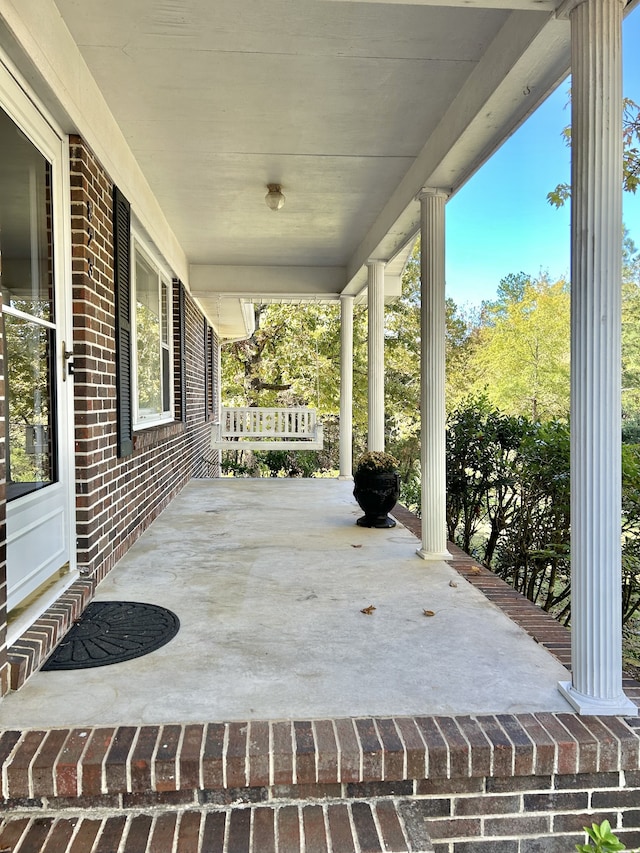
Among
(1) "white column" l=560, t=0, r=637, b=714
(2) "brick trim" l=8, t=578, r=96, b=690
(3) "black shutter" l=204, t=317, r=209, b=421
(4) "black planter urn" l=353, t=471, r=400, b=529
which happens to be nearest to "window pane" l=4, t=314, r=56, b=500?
(2) "brick trim" l=8, t=578, r=96, b=690

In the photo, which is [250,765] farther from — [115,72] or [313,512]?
[313,512]

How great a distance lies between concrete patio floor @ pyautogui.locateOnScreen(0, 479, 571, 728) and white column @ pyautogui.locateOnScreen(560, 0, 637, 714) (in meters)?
0.25

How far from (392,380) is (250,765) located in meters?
13.7

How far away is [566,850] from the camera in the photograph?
69.4 inches

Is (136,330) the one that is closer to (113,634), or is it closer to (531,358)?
(113,634)

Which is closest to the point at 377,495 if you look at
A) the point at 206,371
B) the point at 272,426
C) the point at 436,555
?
the point at 436,555

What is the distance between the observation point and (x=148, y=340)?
5004 mm

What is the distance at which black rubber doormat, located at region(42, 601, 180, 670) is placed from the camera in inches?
90.2

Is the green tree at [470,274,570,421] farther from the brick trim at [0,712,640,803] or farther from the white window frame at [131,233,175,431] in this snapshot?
the brick trim at [0,712,640,803]

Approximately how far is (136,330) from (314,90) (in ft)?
6.98

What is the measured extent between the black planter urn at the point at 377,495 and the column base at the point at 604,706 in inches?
112

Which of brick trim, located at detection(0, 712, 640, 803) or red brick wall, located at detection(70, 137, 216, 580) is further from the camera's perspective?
red brick wall, located at detection(70, 137, 216, 580)

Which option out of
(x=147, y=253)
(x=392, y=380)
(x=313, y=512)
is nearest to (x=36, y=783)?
(x=313, y=512)

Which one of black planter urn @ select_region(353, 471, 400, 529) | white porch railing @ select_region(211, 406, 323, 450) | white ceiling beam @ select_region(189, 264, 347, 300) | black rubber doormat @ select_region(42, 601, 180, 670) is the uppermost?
white ceiling beam @ select_region(189, 264, 347, 300)
